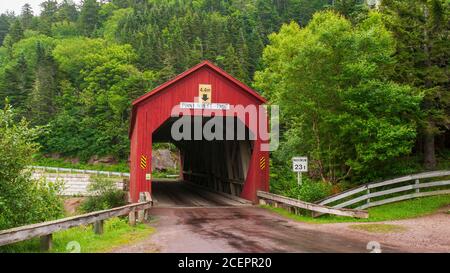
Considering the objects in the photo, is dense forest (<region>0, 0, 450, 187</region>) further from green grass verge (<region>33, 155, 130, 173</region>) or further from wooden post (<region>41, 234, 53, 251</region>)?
wooden post (<region>41, 234, 53, 251</region>)

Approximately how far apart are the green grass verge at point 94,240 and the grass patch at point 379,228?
17.8ft

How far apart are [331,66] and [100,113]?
4808cm

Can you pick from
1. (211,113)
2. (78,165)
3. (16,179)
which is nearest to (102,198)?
(211,113)

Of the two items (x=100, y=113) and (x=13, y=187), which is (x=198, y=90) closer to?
(x=13, y=187)

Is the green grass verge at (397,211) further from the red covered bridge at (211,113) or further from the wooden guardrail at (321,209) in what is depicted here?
the red covered bridge at (211,113)

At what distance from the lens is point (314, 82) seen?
16844 mm

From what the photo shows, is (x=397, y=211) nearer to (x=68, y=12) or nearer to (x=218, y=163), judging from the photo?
(x=218, y=163)

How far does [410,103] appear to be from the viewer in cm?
1573

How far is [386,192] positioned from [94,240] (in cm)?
1014

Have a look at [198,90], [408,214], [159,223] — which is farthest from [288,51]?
[159,223]

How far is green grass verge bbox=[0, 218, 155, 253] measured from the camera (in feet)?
27.7

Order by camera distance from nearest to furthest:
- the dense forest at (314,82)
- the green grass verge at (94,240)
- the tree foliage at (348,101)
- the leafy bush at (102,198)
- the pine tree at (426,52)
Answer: the green grass verge at (94,240), the tree foliage at (348,101), the dense forest at (314,82), the pine tree at (426,52), the leafy bush at (102,198)

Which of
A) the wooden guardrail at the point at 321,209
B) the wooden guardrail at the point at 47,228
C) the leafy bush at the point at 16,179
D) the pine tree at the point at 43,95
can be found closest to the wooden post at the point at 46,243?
the wooden guardrail at the point at 47,228

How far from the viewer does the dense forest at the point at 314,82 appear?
15953 millimetres
